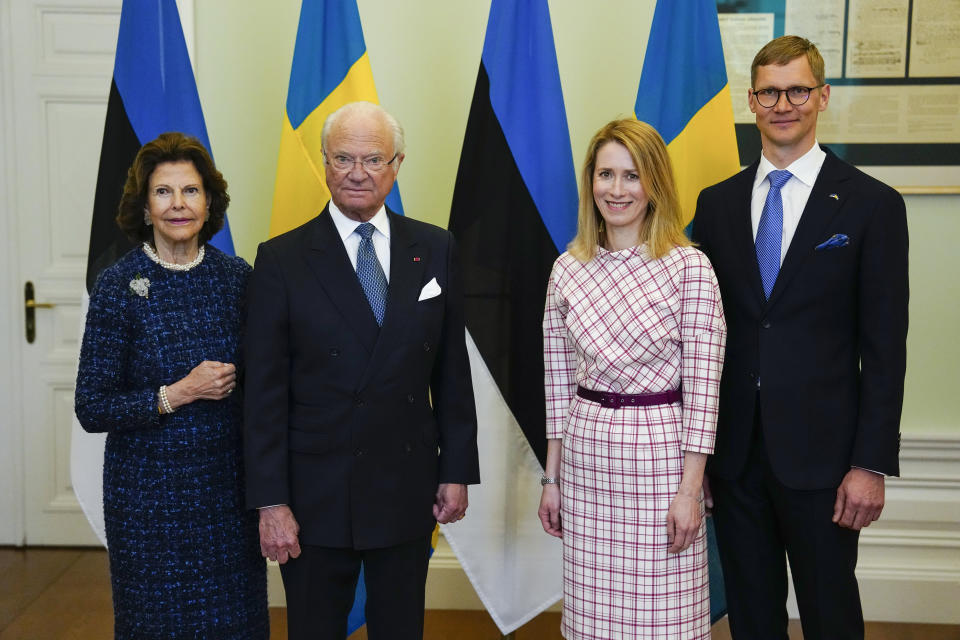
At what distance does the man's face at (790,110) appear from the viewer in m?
1.92

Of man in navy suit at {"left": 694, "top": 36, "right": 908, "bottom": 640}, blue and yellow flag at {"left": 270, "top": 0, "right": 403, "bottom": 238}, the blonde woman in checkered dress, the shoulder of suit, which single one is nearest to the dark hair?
the shoulder of suit

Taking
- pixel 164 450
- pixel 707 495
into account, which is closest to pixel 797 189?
pixel 707 495

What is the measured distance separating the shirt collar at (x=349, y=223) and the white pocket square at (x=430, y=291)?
0.45 ft

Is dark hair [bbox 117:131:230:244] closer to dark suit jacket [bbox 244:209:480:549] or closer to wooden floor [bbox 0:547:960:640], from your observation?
dark suit jacket [bbox 244:209:480:549]

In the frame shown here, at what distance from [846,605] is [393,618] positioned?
39.0 inches

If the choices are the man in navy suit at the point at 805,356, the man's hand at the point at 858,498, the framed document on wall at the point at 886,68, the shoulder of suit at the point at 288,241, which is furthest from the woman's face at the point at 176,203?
→ the framed document on wall at the point at 886,68

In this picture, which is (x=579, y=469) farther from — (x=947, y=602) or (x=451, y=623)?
(x=947, y=602)

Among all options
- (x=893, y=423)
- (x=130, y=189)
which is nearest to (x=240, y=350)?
(x=130, y=189)

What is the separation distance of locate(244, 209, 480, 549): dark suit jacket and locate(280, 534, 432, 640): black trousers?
6cm

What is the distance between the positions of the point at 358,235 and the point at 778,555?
1.20 meters

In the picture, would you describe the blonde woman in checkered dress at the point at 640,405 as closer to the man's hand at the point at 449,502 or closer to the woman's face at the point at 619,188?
the woman's face at the point at 619,188

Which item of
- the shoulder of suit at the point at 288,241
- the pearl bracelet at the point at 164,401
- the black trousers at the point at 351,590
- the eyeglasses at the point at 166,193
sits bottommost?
the black trousers at the point at 351,590

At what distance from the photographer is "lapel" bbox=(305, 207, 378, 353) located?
5.74ft

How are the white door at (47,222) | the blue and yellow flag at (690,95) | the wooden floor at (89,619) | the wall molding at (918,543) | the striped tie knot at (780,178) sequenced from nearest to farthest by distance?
the striped tie knot at (780,178) < the blue and yellow flag at (690,95) < the wooden floor at (89,619) < the wall molding at (918,543) < the white door at (47,222)
